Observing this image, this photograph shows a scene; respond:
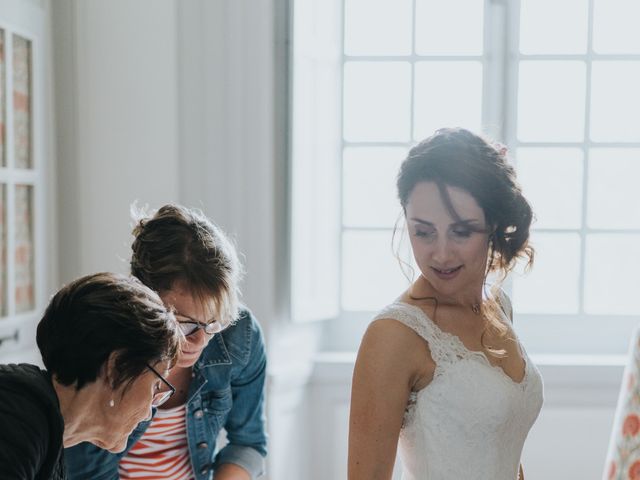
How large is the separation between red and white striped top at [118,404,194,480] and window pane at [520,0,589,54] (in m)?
1.88

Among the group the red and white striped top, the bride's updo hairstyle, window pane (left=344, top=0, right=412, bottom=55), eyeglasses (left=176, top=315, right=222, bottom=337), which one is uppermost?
window pane (left=344, top=0, right=412, bottom=55)

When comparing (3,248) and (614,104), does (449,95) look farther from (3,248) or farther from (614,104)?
(3,248)

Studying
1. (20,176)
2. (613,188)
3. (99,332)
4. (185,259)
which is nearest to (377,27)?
(613,188)

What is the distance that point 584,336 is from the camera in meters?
3.02

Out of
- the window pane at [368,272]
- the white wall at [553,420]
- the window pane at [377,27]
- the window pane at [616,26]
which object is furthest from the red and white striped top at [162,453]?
the window pane at [616,26]

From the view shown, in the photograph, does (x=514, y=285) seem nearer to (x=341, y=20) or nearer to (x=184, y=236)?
(x=341, y=20)

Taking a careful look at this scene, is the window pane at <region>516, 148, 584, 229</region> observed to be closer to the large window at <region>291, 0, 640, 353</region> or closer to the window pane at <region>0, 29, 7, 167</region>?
the large window at <region>291, 0, 640, 353</region>

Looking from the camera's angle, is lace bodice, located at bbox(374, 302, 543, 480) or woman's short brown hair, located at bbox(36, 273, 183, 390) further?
lace bodice, located at bbox(374, 302, 543, 480)

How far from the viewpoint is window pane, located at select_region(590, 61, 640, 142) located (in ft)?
9.80

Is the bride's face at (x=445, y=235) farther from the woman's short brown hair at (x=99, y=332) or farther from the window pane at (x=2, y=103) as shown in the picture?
the window pane at (x=2, y=103)

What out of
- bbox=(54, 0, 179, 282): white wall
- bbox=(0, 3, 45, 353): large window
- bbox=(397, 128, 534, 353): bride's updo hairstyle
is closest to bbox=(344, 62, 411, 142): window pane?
bbox=(54, 0, 179, 282): white wall

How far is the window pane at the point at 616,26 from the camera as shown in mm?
2963

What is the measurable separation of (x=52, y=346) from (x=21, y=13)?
55.6 inches

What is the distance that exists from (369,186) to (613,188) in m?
0.82
